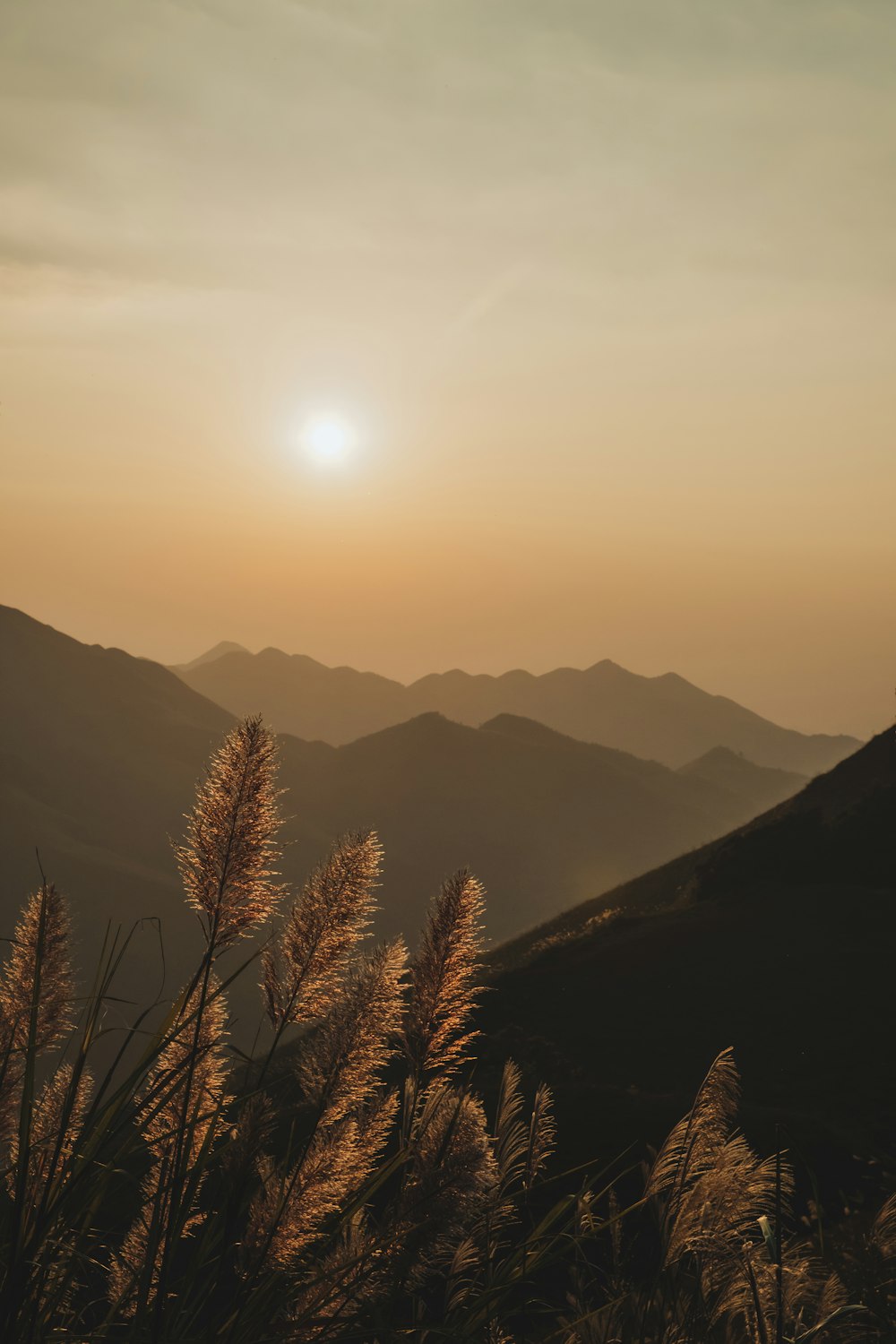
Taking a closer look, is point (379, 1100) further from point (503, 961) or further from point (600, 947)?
point (503, 961)

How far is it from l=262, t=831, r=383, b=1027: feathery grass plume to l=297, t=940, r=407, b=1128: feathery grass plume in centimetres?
9

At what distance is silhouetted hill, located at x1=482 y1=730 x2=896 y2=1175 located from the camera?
2247 centimetres

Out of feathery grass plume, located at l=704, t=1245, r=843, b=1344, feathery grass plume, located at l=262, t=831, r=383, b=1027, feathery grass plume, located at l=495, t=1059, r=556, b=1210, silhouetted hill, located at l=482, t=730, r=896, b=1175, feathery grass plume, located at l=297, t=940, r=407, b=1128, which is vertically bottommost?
feathery grass plume, located at l=704, t=1245, r=843, b=1344

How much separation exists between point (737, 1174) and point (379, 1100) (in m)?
1.31

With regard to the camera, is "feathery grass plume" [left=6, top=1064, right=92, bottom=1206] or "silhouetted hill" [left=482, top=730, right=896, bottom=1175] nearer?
"feathery grass plume" [left=6, top=1064, right=92, bottom=1206]

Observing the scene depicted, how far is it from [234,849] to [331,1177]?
1.14m

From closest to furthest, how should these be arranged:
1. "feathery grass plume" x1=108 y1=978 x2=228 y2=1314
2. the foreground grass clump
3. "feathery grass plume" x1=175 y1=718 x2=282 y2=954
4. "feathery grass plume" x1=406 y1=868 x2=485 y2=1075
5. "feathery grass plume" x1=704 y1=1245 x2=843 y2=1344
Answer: the foreground grass clump
"feathery grass plume" x1=108 y1=978 x2=228 y2=1314
"feathery grass plume" x1=704 y1=1245 x2=843 y2=1344
"feathery grass plume" x1=175 y1=718 x2=282 y2=954
"feathery grass plume" x1=406 y1=868 x2=485 y2=1075

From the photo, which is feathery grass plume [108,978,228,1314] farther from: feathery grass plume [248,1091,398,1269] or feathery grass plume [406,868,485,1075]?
feathery grass plume [406,868,485,1075]

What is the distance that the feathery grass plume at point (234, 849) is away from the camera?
338 centimetres

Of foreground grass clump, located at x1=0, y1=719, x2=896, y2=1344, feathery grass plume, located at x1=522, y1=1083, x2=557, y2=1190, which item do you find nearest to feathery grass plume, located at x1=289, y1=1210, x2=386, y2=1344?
foreground grass clump, located at x1=0, y1=719, x2=896, y2=1344

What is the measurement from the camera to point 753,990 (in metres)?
32.2

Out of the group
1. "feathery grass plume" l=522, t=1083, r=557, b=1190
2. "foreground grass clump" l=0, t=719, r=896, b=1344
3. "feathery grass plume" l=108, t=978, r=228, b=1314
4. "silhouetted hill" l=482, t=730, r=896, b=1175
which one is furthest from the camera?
"silhouetted hill" l=482, t=730, r=896, b=1175

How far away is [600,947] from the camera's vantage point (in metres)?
42.2

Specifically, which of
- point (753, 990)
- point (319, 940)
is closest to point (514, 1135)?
point (319, 940)
